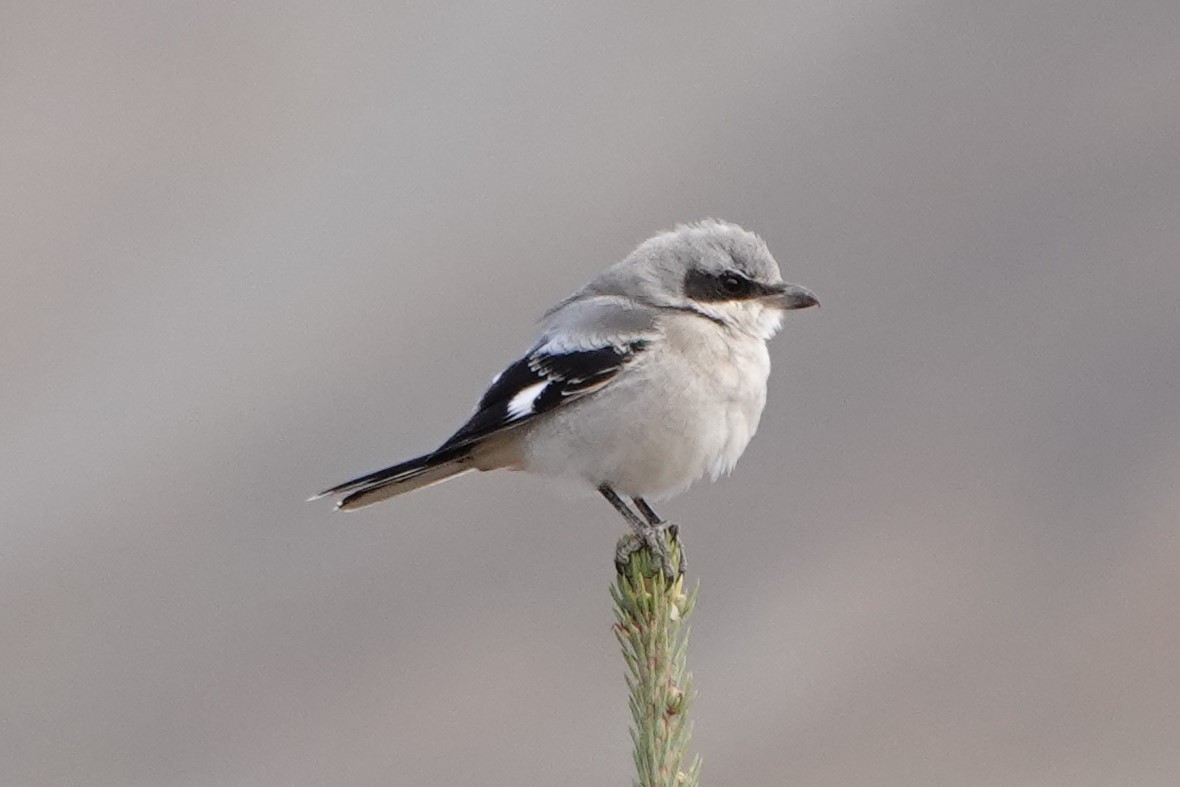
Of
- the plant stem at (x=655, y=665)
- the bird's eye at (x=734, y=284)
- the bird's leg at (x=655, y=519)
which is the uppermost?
the bird's eye at (x=734, y=284)

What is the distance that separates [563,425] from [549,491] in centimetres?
35

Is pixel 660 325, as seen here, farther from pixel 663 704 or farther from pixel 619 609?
pixel 663 704

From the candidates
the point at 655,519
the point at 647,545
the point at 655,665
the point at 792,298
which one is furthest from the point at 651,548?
the point at 792,298

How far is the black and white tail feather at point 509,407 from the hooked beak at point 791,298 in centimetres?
50

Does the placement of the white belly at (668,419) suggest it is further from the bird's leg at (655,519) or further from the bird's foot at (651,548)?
the bird's foot at (651,548)

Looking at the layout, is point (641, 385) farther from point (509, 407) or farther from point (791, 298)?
point (791, 298)

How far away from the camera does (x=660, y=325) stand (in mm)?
4574

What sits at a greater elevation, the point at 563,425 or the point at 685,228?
the point at 685,228

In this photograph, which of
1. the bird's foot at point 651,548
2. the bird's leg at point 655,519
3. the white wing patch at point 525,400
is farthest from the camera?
the white wing patch at point 525,400

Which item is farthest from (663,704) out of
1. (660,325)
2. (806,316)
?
(806,316)

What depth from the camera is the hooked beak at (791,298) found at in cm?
471

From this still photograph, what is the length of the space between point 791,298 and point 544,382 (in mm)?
819

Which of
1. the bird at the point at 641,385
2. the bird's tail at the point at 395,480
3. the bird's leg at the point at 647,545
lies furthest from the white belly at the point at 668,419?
the bird's leg at the point at 647,545

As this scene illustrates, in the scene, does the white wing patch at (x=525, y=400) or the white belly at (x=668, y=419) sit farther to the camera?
the white wing patch at (x=525, y=400)
